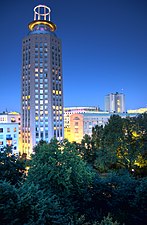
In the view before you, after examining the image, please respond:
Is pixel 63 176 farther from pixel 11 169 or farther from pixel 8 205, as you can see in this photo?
pixel 11 169

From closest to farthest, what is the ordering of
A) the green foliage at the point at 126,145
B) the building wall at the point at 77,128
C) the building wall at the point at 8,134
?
the green foliage at the point at 126,145 → the building wall at the point at 8,134 → the building wall at the point at 77,128

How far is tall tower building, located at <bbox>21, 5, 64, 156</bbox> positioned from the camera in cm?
9825

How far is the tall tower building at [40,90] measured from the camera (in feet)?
322

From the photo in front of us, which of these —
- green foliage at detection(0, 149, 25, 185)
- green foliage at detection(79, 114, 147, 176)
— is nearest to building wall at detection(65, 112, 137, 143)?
green foliage at detection(79, 114, 147, 176)

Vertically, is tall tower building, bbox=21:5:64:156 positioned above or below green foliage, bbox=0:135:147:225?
above

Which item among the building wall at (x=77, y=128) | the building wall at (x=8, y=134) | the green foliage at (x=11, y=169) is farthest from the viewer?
the building wall at (x=77, y=128)

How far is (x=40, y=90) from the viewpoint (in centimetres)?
10050

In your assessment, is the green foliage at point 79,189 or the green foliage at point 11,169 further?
the green foliage at point 11,169

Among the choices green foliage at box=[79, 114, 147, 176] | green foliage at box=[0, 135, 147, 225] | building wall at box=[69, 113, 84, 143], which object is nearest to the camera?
green foliage at box=[0, 135, 147, 225]

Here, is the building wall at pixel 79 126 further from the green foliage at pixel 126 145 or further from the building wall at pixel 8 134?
the green foliage at pixel 126 145

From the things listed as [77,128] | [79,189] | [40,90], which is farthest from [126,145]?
[77,128]

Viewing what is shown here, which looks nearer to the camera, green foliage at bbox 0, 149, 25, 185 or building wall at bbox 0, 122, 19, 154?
green foliage at bbox 0, 149, 25, 185

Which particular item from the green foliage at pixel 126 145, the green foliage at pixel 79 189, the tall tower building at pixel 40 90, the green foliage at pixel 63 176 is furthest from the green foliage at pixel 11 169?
the tall tower building at pixel 40 90

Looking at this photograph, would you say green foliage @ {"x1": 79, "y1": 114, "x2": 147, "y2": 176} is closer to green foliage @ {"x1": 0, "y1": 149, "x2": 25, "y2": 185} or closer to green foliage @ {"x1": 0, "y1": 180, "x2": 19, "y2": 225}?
green foliage @ {"x1": 0, "y1": 149, "x2": 25, "y2": 185}
